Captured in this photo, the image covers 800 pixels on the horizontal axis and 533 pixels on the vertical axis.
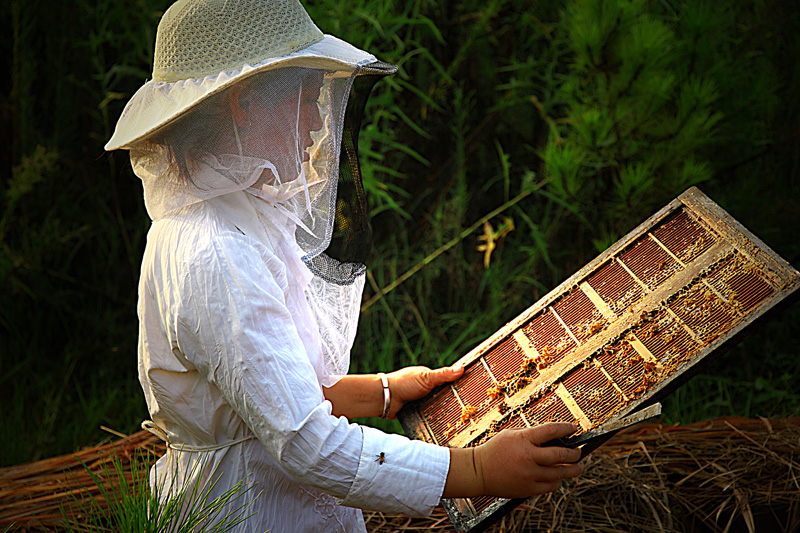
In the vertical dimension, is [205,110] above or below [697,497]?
above

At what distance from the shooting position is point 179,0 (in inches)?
51.0

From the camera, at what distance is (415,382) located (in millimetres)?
1680

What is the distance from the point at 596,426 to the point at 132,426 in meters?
2.18

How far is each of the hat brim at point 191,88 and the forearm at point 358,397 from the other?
2.50 ft

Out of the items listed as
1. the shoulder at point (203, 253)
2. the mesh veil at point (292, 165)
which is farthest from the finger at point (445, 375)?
the shoulder at point (203, 253)

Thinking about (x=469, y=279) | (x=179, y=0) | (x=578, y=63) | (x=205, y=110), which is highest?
(x=179, y=0)

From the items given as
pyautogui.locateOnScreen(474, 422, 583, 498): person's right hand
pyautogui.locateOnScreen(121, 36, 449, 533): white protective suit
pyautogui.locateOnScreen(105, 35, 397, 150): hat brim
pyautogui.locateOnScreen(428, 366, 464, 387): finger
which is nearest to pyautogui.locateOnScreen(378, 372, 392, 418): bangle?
pyautogui.locateOnScreen(428, 366, 464, 387): finger

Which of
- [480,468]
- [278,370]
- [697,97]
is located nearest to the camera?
[278,370]

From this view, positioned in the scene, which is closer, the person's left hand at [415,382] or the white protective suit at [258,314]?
the white protective suit at [258,314]

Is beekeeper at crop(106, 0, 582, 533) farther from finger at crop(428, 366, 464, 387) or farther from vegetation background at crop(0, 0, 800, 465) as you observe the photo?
vegetation background at crop(0, 0, 800, 465)

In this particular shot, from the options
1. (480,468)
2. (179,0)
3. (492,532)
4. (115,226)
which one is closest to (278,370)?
(480,468)

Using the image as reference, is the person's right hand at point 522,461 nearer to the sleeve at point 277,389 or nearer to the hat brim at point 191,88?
the sleeve at point 277,389

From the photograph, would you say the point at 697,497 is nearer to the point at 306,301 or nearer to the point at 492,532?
the point at 492,532

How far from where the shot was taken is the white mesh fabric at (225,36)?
1.21 meters
